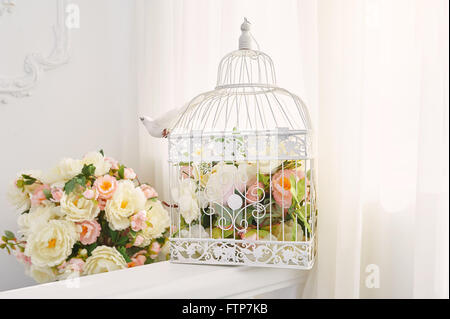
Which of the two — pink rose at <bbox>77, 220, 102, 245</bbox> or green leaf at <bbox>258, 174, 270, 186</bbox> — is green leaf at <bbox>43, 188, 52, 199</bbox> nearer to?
pink rose at <bbox>77, 220, 102, 245</bbox>

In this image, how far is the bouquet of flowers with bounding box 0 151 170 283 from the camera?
3.39 ft

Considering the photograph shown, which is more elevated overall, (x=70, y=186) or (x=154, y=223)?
(x=70, y=186)

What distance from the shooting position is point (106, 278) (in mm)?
884

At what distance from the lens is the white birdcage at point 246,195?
893mm

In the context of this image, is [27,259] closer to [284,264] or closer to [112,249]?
[112,249]

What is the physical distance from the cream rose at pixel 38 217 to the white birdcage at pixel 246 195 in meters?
0.35

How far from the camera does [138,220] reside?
1108mm

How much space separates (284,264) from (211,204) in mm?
220

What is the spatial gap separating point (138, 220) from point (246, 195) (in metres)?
0.35

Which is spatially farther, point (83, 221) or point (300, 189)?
point (83, 221)

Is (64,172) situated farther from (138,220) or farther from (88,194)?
(138,220)

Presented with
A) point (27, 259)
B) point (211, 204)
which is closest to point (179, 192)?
point (211, 204)

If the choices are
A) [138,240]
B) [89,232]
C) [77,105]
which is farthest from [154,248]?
[77,105]
